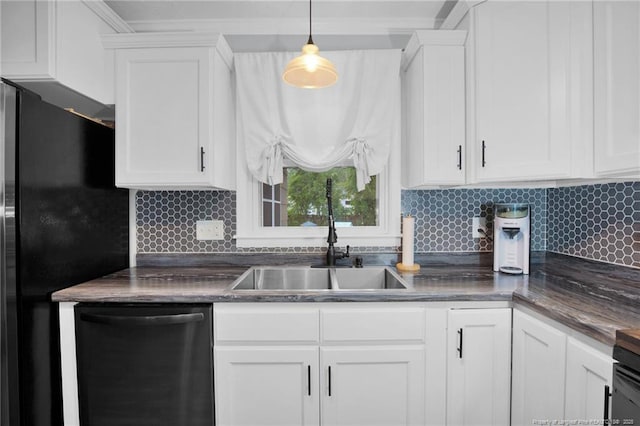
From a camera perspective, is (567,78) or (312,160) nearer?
(567,78)

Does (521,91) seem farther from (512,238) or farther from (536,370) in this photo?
(536,370)

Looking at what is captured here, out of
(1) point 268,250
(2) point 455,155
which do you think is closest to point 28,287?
(1) point 268,250

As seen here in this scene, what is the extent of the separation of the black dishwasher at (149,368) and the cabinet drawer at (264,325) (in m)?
0.06

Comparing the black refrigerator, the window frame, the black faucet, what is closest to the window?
the window frame

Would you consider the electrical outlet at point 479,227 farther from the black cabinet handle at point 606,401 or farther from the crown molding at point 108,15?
the crown molding at point 108,15

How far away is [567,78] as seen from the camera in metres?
1.45

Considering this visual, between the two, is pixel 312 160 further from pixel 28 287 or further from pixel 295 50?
pixel 28 287

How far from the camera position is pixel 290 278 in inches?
80.4

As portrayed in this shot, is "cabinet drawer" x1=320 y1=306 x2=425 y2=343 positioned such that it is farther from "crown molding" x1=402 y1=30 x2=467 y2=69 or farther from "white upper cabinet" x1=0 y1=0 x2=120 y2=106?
"white upper cabinet" x1=0 y1=0 x2=120 y2=106

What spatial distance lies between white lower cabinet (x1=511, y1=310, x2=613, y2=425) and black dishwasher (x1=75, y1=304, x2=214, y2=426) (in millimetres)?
1327

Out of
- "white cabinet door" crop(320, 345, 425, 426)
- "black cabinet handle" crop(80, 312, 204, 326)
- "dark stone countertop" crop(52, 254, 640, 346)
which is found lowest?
"white cabinet door" crop(320, 345, 425, 426)

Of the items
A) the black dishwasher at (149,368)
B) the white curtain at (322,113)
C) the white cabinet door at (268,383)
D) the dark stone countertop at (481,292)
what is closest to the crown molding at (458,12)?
the white curtain at (322,113)

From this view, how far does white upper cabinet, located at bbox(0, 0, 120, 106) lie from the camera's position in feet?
4.79

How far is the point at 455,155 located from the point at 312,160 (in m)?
0.81
